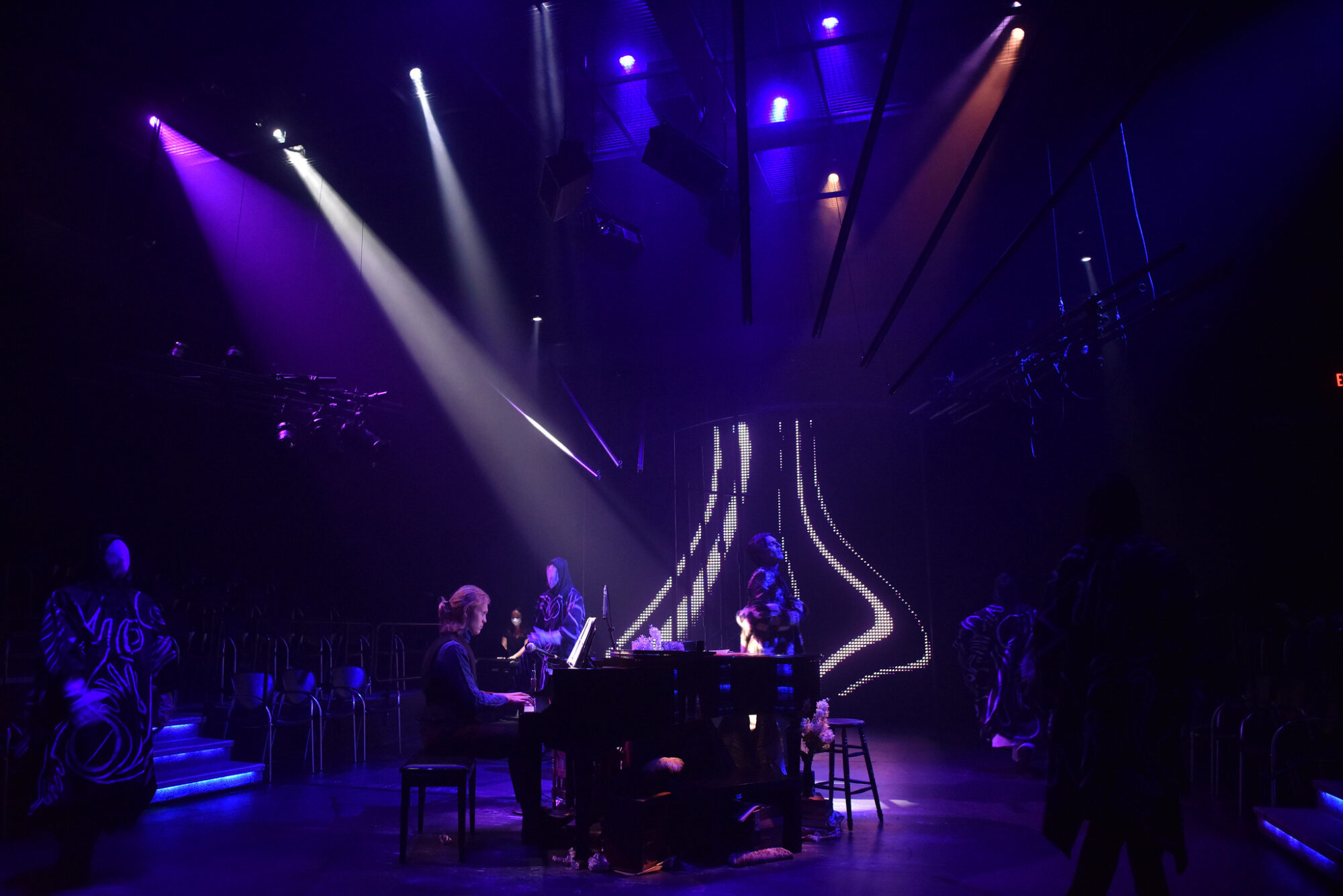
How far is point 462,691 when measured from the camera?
4598 millimetres

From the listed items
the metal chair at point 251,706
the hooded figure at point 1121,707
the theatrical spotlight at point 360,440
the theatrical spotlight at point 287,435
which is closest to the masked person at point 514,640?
the metal chair at point 251,706

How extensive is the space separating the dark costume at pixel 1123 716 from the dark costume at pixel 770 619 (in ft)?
Result: 8.87

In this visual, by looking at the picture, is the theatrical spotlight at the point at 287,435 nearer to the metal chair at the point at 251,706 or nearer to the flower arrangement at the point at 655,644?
the metal chair at the point at 251,706

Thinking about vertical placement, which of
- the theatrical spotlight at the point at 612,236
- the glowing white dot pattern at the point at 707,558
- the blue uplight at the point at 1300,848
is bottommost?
the blue uplight at the point at 1300,848

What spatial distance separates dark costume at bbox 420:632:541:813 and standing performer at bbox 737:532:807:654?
1580 millimetres

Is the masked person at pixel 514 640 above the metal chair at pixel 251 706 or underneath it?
above

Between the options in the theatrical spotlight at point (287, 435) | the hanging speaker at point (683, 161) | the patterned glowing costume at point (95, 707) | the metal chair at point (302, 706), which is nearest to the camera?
the patterned glowing costume at point (95, 707)

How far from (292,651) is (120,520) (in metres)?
2.69

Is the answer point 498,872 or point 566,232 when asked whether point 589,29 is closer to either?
point 566,232

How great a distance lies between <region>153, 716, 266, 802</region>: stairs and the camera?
5887mm

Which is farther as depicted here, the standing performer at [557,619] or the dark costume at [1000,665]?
the dark costume at [1000,665]

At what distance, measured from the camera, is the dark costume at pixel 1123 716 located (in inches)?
95.0

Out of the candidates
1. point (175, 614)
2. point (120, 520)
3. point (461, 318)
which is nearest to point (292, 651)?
point (175, 614)

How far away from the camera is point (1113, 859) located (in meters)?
2.49
